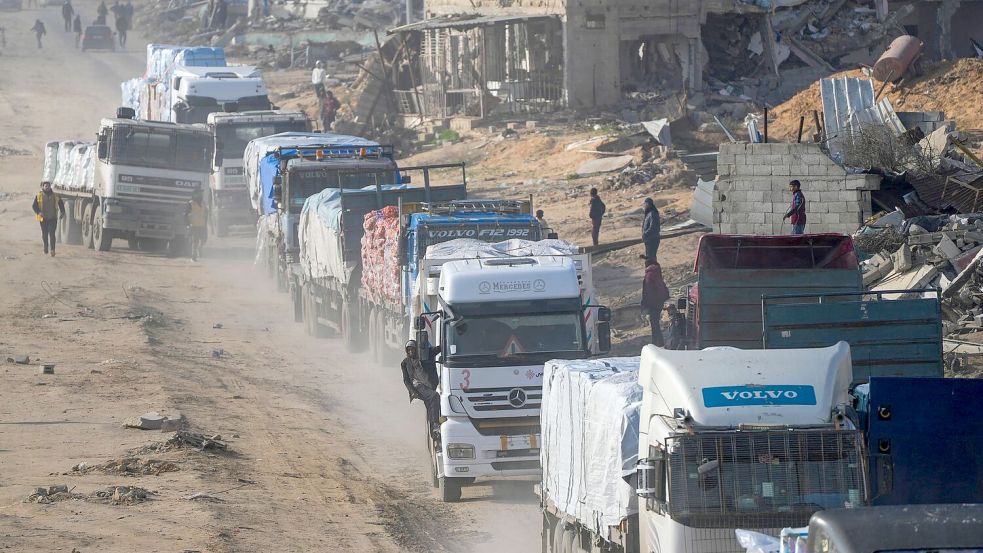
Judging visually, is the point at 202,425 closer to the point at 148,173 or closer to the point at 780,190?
the point at 780,190

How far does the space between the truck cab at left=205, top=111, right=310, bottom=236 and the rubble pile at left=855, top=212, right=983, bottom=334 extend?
57.3ft

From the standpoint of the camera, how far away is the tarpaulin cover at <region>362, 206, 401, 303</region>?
2177 cm

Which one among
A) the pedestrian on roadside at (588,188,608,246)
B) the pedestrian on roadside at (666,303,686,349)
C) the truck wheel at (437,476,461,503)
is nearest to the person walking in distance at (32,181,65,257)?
the pedestrian on roadside at (588,188,608,246)

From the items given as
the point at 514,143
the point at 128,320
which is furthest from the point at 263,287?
the point at 514,143

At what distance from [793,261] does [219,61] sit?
30856mm

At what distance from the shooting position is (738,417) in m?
9.42

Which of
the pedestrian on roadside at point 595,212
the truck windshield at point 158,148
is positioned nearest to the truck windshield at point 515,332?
the pedestrian on roadside at point 595,212

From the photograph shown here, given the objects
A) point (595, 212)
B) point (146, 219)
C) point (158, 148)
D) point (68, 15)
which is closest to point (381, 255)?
point (595, 212)

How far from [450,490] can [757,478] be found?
6717 millimetres

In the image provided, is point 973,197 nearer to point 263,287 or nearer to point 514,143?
point 263,287

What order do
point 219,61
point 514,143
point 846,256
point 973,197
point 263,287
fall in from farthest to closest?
1. point 219,61
2. point 514,143
3. point 263,287
4. point 973,197
5. point 846,256

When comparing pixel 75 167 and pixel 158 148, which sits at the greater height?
pixel 158 148

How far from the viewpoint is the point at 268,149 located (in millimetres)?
32062

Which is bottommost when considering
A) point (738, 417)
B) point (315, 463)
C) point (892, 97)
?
point (315, 463)
